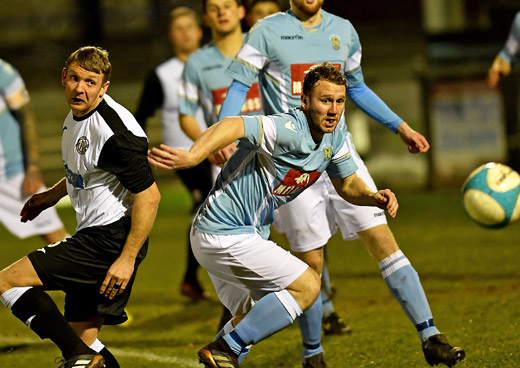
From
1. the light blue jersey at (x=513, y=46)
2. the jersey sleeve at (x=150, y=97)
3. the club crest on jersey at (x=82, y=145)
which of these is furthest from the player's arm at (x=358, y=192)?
the jersey sleeve at (x=150, y=97)

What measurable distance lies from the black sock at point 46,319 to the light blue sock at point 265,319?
73 centimetres

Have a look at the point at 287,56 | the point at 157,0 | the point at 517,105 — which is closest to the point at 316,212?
the point at 287,56

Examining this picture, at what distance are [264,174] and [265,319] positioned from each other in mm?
721

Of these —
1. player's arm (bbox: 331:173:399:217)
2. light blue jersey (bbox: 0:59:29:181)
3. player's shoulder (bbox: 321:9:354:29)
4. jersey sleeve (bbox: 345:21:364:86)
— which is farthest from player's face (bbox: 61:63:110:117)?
light blue jersey (bbox: 0:59:29:181)

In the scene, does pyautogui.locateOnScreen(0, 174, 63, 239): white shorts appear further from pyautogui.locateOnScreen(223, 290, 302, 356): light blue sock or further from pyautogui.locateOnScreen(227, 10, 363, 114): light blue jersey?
pyautogui.locateOnScreen(223, 290, 302, 356): light blue sock

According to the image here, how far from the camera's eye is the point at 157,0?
24344 mm

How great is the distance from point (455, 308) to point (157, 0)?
1918cm

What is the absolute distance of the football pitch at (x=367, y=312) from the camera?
220 inches

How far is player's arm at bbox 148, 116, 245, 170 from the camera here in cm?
387

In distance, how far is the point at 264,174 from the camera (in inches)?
175

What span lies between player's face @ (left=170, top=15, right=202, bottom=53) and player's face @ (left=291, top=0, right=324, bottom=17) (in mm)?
2416

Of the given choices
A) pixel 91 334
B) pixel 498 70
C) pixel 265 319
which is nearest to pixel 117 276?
pixel 91 334

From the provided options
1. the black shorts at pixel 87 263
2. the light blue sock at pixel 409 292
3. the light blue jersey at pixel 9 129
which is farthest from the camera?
the light blue jersey at pixel 9 129

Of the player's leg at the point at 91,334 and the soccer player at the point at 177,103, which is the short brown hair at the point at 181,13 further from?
the player's leg at the point at 91,334
